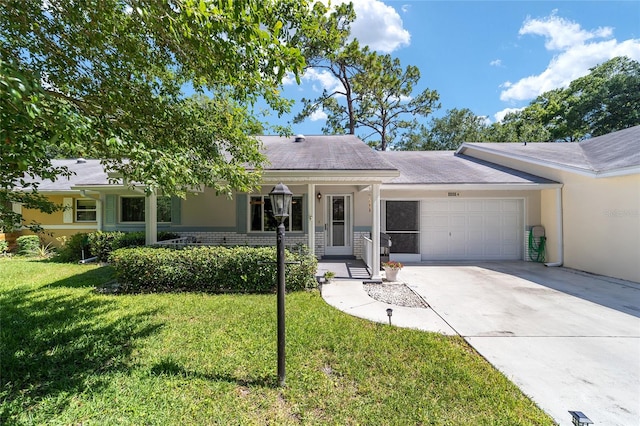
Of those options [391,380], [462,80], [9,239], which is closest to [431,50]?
[462,80]

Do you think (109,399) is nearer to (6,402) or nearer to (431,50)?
(6,402)

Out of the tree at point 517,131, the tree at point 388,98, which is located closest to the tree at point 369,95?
the tree at point 388,98

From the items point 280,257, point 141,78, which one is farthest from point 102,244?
point 280,257

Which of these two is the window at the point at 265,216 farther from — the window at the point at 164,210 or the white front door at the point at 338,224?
the window at the point at 164,210

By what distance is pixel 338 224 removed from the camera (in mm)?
10430

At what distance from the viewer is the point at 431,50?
449 inches

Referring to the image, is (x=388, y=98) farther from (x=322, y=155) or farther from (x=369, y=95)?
(x=322, y=155)

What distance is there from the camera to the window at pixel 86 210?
41.5 ft

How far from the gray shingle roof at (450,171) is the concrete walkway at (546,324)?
3349 mm

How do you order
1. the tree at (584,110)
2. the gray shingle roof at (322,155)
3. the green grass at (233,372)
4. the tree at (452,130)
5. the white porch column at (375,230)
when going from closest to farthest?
the green grass at (233,372) < the white porch column at (375,230) < the gray shingle roof at (322,155) < the tree at (584,110) < the tree at (452,130)

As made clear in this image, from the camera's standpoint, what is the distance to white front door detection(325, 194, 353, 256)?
10383mm

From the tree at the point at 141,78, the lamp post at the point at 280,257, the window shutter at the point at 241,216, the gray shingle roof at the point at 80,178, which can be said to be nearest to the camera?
the tree at the point at 141,78

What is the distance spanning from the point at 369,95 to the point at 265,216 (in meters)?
14.6

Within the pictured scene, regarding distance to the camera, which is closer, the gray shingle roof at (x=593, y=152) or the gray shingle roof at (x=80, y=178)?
the gray shingle roof at (x=593, y=152)
